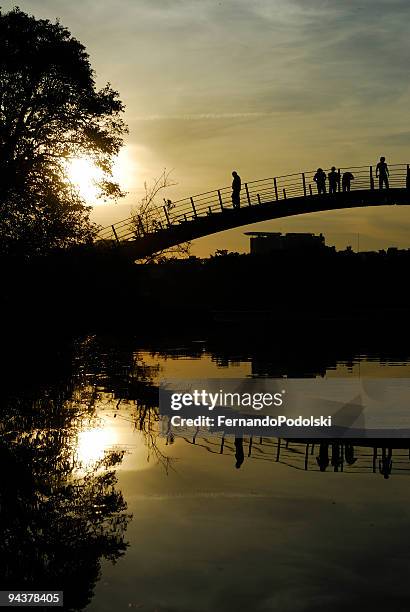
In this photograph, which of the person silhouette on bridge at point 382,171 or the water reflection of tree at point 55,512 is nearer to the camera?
the water reflection of tree at point 55,512

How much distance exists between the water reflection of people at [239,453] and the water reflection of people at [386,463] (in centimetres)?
210

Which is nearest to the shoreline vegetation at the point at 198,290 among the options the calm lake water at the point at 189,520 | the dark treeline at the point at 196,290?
the dark treeline at the point at 196,290

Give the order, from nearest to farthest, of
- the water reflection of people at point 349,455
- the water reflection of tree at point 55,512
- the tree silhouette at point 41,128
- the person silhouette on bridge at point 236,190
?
the water reflection of tree at point 55,512
the water reflection of people at point 349,455
the tree silhouette at point 41,128
the person silhouette on bridge at point 236,190

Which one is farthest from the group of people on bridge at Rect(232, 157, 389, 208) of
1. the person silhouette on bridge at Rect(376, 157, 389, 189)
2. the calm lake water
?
the calm lake water

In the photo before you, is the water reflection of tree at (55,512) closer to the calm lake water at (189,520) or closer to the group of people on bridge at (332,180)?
the calm lake water at (189,520)

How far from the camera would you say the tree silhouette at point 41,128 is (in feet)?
153

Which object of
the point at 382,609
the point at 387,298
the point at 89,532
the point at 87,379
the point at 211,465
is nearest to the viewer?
the point at 382,609

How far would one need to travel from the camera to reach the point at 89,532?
10.9 m

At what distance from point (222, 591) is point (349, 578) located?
1204 mm

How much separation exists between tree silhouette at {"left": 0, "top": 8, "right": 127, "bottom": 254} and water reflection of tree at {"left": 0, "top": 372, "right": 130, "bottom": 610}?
28.7 m

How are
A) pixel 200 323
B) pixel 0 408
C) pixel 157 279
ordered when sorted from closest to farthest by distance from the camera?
pixel 0 408 → pixel 200 323 → pixel 157 279

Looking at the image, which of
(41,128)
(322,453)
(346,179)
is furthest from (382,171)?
(322,453)

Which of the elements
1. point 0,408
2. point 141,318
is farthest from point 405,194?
point 0,408

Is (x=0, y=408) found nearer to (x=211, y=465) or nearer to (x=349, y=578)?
(x=211, y=465)
